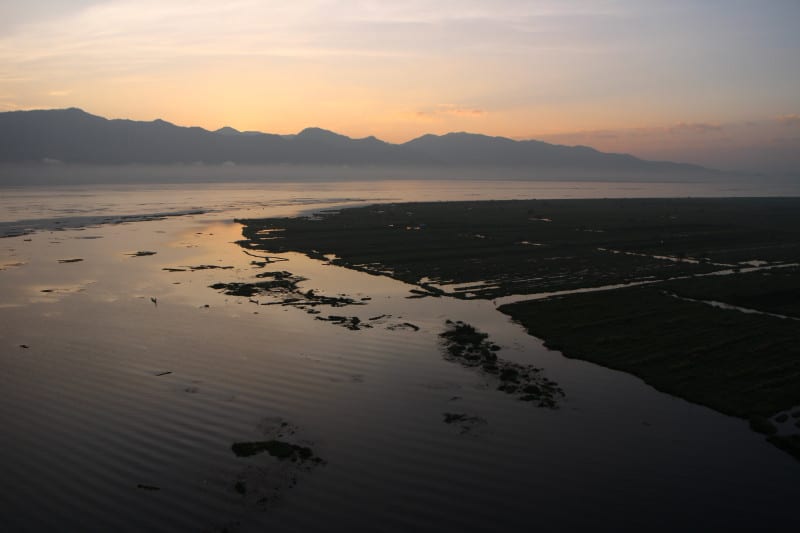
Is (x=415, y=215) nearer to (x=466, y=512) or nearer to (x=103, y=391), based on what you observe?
(x=103, y=391)

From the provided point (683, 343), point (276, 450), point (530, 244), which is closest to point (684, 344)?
point (683, 343)

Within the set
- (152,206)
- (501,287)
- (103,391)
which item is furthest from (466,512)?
(152,206)

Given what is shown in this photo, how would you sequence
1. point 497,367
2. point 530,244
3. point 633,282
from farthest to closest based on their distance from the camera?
1. point 530,244
2. point 633,282
3. point 497,367

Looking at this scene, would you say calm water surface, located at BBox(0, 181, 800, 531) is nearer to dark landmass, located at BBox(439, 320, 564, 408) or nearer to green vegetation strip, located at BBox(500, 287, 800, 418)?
dark landmass, located at BBox(439, 320, 564, 408)

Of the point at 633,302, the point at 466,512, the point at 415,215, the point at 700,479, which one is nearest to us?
the point at 466,512

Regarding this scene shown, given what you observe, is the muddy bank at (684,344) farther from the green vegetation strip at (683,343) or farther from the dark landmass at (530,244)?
the dark landmass at (530,244)

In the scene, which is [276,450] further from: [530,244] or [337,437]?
[530,244]

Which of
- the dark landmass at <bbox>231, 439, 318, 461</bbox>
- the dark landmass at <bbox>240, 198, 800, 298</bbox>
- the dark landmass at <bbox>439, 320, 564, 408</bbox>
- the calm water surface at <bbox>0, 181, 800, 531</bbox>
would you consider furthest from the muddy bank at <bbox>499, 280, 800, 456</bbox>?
the dark landmass at <bbox>231, 439, 318, 461</bbox>
